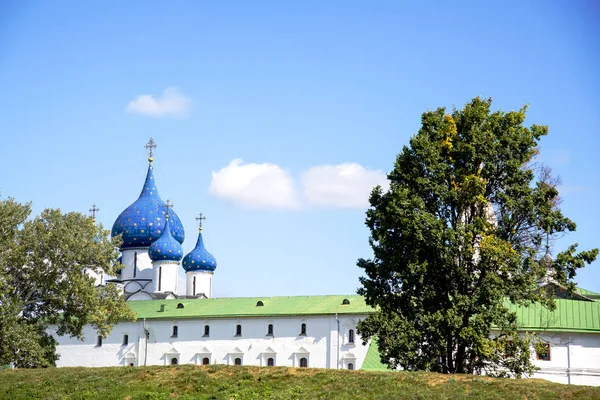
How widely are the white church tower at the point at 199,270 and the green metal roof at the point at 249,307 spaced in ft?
20.1

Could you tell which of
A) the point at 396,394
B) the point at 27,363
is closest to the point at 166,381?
the point at 396,394

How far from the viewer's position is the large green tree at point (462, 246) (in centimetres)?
3017

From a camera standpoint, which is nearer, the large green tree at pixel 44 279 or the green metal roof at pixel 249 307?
the large green tree at pixel 44 279

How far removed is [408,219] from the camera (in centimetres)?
3062

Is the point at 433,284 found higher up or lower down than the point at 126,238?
lower down

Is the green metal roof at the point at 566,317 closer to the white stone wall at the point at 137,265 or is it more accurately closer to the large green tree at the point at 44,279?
the large green tree at the point at 44,279

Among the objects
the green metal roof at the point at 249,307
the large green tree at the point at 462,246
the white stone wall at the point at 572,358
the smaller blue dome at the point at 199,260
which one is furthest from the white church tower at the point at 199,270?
the large green tree at the point at 462,246

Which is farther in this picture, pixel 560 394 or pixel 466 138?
pixel 466 138

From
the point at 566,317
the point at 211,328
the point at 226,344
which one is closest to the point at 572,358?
the point at 566,317

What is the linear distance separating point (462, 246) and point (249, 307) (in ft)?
104

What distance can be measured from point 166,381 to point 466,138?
1318 cm

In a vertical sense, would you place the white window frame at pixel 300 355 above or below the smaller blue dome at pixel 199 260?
below

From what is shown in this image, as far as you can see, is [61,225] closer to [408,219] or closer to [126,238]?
[408,219]

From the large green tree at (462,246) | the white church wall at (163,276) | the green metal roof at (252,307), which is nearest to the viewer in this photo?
the large green tree at (462,246)
